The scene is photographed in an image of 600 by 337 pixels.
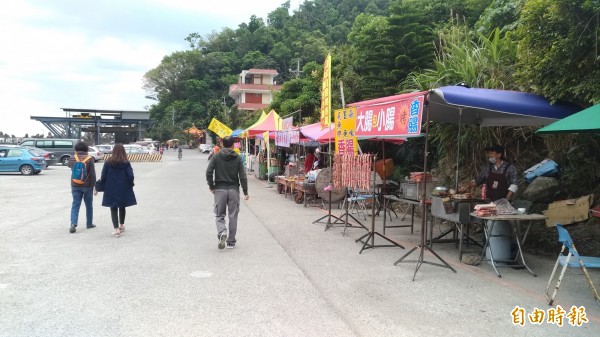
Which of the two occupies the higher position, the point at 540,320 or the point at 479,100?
the point at 479,100

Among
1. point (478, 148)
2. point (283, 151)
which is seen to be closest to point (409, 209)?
point (478, 148)

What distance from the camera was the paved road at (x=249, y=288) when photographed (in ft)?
12.7

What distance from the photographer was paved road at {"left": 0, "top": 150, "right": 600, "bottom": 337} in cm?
386

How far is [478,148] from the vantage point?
8.60m

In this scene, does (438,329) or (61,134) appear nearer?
(438,329)

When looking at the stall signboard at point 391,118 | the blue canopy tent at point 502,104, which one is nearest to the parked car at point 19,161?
the stall signboard at point 391,118

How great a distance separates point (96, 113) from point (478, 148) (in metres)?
59.5

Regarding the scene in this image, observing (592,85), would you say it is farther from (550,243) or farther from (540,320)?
(540,320)

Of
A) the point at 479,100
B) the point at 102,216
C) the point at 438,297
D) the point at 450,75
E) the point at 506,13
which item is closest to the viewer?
the point at 438,297

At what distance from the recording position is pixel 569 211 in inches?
227

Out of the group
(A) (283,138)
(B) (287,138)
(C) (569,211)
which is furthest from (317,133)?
(C) (569,211)

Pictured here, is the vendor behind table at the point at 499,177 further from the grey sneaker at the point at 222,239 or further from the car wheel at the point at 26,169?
the car wheel at the point at 26,169

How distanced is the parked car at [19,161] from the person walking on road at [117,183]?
53.0 ft

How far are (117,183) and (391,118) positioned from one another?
481cm
